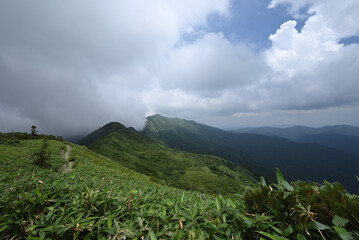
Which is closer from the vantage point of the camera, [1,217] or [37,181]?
[1,217]

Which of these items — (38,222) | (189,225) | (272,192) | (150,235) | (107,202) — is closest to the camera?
(150,235)

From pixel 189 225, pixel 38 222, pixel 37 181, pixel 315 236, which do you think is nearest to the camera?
pixel 315 236

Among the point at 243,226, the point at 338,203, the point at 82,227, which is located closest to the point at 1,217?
the point at 82,227

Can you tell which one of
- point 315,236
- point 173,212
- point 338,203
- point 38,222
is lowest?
point 173,212

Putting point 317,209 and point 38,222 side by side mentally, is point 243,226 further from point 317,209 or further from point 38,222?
point 38,222

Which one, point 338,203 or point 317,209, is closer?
point 338,203

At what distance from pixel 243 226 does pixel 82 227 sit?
2.16 meters

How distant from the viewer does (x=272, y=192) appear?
235 centimetres

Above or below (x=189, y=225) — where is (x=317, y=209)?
above

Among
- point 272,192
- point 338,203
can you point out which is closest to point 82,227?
point 272,192

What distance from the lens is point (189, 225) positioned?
2135mm

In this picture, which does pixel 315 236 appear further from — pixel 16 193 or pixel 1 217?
pixel 16 193

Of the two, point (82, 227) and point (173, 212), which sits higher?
point (82, 227)

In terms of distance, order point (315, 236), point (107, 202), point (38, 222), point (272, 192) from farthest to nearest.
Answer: point (107, 202) → point (272, 192) → point (38, 222) → point (315, 236)
